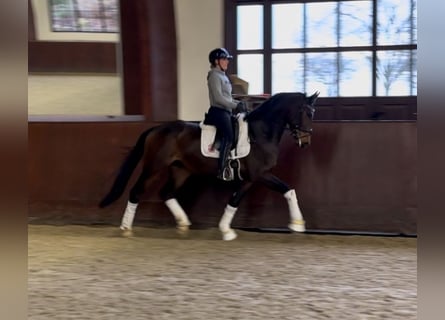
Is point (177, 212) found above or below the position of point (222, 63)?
below

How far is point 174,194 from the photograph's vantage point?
5484 mm

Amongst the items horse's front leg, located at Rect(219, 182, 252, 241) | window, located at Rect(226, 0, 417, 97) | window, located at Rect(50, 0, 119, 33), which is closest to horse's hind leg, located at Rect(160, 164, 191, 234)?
horse's front leg, located at Rect(219, 182, 252, 241)

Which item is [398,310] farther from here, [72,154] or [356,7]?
[356,7]

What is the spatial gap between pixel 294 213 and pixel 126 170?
174 cm

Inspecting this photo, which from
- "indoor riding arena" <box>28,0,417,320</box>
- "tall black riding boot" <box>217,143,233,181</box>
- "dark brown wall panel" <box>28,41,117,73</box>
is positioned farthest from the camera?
"dark brown wall panel" <box>28,41,117,73</box>

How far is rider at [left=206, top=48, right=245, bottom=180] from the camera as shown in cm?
502

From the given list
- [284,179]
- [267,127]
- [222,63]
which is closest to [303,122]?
[267,127]

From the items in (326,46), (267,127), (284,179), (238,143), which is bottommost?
(284,179)

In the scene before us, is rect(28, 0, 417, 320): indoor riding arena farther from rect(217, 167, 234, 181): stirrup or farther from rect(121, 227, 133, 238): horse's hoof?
rect(217, 167, 234, 181): stirrup

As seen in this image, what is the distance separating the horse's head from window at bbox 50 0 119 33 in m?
4.61

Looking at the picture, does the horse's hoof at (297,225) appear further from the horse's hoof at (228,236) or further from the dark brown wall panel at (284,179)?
the horse's hoof at (228,236)

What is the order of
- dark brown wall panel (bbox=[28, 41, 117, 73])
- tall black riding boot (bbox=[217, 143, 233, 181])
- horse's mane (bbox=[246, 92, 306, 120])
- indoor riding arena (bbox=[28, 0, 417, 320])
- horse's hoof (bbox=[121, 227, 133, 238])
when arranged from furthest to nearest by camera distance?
dark brown wall panel (bbox=[28, 41, 117, 73]), horse's hoof (bbox=[121, 227, 133, 238]), horse's mane (bbox=[246, 92, 306, 120]), tall black riding boot (bbox=[217, 143, 233, 181]), indoor riding arena (bbox=[28, 0, 417, 320])

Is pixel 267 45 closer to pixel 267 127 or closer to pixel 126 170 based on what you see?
pixel 267 127

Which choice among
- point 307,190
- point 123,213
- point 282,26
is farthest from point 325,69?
point 123,213
